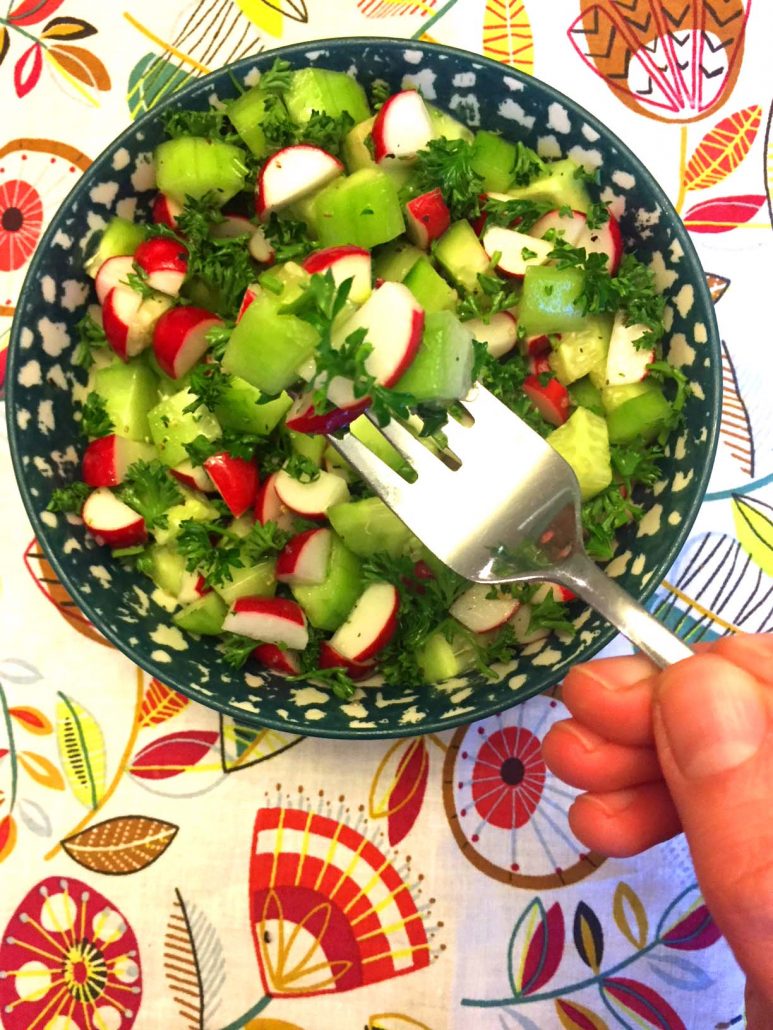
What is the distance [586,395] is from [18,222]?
3.07ft

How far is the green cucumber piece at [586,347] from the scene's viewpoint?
114 cm

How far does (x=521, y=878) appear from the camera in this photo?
3.90 ft

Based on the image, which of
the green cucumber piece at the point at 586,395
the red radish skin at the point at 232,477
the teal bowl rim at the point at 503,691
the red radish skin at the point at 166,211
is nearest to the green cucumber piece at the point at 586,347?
the green cucumber piece at the point at 586,395

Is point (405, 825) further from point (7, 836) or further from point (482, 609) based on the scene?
point (7, 836)

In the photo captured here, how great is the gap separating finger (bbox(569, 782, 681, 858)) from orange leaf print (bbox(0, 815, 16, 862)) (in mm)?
829

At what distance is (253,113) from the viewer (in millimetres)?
1120

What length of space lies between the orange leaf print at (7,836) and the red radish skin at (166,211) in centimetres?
90

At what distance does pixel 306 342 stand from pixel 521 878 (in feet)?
2.72

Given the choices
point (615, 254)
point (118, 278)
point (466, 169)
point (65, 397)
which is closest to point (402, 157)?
point (466, 169)

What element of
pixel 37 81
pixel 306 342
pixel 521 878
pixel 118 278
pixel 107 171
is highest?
pixel 37 81

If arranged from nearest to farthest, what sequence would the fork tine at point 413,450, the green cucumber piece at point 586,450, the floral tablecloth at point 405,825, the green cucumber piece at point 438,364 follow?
1. the green cucumber piece at point 438,364
2. the fork tine at point 413,450
3. the green cucumber piece at point 586,450
4. the floral tablecloth at point 405,825

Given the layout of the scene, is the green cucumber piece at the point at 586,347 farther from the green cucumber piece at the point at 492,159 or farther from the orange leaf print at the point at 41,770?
the orange leaf print at the point at 41,770

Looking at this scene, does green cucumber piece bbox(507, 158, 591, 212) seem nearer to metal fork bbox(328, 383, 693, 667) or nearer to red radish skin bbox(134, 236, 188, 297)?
metal fork bbox(328, 383, 693, 667)

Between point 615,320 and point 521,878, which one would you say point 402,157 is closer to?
point 615,320
